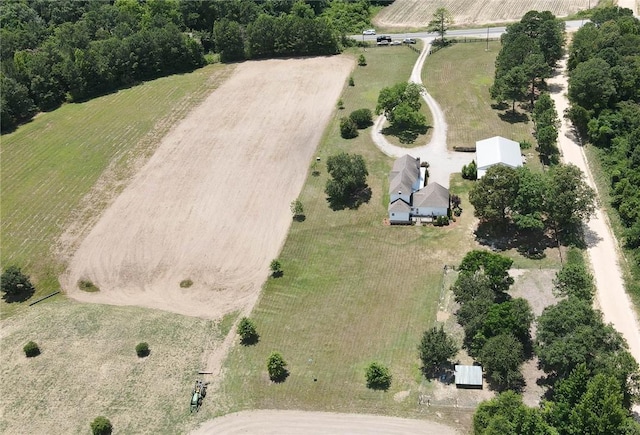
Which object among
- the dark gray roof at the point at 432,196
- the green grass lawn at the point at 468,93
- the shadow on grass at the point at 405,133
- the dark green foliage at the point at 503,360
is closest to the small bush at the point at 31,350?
the dark green foliage at the point at 503,360

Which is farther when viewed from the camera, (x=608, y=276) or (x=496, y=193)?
(x=496, y=193)

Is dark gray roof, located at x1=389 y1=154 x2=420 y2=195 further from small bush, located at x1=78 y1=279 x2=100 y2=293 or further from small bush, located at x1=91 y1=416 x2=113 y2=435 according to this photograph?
small bush, located at x1=91 y1=416 x2=113 y2=435

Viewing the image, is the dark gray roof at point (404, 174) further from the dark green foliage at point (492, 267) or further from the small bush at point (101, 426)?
the small bush at point (101, 426)

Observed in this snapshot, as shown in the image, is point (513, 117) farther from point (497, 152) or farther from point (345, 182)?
point (345, 182)

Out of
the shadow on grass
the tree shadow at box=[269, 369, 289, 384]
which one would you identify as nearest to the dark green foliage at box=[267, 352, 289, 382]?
the tree shadow at box=[269, 369, 289, 384]

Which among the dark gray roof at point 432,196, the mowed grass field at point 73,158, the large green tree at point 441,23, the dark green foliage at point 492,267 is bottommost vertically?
the mowed grass field at point 73,158

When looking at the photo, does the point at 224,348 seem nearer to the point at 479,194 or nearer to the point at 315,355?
the point at 315,355

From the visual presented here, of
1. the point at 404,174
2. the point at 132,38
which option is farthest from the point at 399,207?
the point at 132,38
